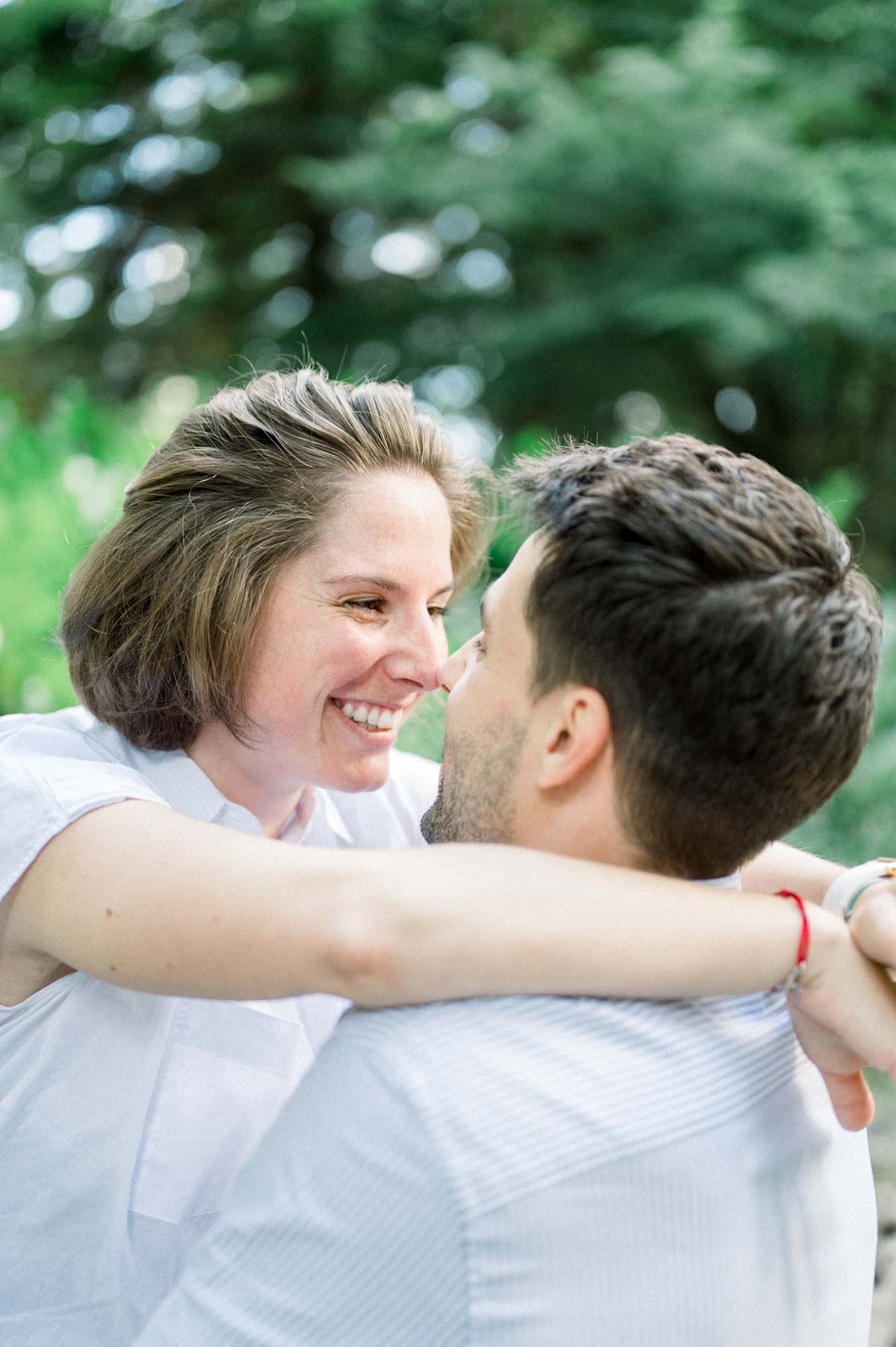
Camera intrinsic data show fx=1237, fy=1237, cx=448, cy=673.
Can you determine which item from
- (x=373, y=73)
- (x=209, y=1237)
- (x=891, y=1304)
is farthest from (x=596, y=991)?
(x=373, y=73)

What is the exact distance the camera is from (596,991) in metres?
1.47

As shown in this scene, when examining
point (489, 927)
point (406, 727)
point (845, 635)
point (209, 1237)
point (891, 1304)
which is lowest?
point (891, 1304)

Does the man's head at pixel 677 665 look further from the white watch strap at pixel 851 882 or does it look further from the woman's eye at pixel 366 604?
the woman's eye at pixel 366 604

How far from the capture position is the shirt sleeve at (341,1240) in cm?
132

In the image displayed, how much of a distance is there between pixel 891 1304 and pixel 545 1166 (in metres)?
2.33

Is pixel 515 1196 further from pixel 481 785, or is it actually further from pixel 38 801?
pixel 38 801

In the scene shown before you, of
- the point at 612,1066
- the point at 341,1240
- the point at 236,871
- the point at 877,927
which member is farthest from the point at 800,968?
the point at 236,871

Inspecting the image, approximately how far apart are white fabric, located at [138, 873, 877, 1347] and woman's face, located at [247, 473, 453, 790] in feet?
3.10

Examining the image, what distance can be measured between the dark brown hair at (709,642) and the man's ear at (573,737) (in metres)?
Result: 0.02

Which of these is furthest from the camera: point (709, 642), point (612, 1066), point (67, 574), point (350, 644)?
point (67, 574)

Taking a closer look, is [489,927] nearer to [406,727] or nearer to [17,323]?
[406,727]

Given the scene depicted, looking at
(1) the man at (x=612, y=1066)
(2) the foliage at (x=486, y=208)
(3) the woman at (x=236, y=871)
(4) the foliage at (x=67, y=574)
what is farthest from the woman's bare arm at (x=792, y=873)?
(2) the foliage at (x=486, y=208)

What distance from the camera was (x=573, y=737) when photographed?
166cm

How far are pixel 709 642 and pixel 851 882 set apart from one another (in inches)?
20.6
